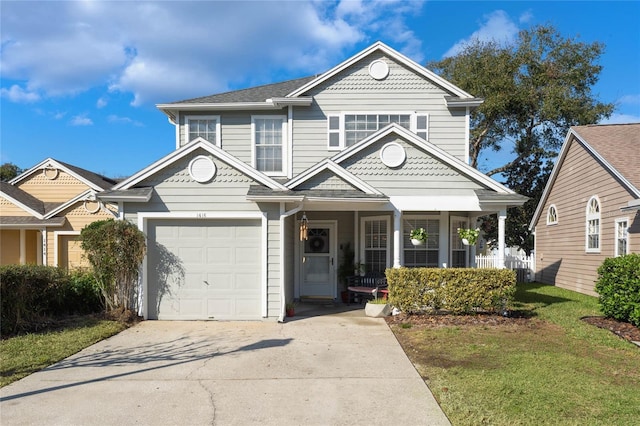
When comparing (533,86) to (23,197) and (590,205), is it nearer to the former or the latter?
(590,205)

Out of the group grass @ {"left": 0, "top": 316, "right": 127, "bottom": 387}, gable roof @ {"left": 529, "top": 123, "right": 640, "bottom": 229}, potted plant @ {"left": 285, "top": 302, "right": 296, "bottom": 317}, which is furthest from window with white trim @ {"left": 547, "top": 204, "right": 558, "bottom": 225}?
grass @ {"left": 0, "top": 316, "right": 127, "bottom": 387}

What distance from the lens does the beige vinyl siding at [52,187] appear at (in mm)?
18188

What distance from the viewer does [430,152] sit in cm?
1040

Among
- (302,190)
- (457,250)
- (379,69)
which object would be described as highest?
(379,69)

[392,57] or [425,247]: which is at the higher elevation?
[392,57]

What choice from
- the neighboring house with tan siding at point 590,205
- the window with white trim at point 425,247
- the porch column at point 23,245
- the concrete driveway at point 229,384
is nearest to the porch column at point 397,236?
the window with white trim at point 425,247

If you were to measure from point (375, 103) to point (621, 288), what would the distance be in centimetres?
789

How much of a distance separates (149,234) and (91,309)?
2328mm

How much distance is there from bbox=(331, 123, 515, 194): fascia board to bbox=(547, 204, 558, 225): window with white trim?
8.11 m

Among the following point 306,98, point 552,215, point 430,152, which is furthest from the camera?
point 552,215

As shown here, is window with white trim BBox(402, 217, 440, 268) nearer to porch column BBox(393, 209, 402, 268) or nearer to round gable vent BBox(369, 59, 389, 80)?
porch column BBox(393, 209, 402, 268)

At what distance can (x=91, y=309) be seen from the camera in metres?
9.86

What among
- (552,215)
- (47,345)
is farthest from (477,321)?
(552,215)

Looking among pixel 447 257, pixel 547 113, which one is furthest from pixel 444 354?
pixel 547 113
